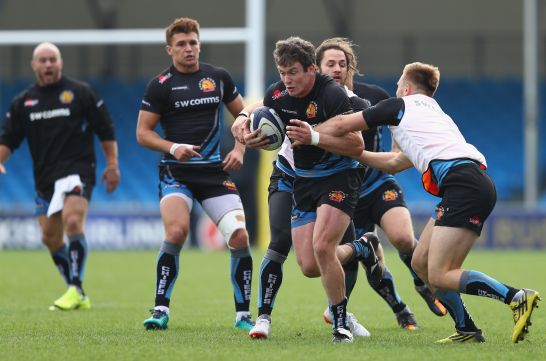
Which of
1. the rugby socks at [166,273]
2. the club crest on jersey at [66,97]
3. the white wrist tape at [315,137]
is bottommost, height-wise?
the rugby socks at [166,273]

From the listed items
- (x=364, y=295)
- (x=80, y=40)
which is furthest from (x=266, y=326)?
(x=80, y=40)

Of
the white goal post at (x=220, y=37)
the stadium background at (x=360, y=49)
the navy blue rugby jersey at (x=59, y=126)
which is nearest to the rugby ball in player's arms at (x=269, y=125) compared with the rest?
the navy blue rugby jersey at (x=59, y=126)

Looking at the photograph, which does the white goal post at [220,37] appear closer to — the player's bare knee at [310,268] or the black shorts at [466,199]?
the player's bare knee at [310,268]

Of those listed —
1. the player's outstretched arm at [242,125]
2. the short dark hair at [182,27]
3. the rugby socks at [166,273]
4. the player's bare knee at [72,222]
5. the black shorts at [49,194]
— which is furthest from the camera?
the black shorts at [49,194]

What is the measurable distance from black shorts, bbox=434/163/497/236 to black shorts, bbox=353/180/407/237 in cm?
180

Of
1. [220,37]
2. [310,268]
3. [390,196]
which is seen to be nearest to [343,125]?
[310,268]

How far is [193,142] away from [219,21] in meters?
21.5

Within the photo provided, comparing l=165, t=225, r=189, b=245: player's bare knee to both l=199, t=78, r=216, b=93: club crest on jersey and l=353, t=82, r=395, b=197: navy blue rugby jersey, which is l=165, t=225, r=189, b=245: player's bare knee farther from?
l=353, t=82, r=395, b=197: navy blue rugby jersey

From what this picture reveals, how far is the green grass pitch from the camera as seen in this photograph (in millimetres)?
6770

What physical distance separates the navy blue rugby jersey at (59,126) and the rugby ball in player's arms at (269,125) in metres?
3.47

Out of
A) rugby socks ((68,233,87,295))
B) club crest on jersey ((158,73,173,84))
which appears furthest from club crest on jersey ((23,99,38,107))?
club crest on jersey ((158,73,173,84))

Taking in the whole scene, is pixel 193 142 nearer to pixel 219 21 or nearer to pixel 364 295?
pixel 364 295

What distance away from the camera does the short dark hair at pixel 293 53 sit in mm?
7297

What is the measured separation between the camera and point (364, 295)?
40.0 feet
